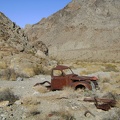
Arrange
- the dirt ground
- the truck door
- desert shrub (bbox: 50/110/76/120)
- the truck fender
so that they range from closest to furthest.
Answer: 1. desert shrub (bbox: 50/110/76/120)
2. the dirt ground
3. the truck fender
4. the truck door

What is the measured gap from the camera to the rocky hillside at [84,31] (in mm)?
102062

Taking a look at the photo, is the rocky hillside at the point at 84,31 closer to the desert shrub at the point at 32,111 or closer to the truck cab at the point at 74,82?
the truck cab at the point at 74,82

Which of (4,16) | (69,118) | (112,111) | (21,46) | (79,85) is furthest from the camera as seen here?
(4,16)

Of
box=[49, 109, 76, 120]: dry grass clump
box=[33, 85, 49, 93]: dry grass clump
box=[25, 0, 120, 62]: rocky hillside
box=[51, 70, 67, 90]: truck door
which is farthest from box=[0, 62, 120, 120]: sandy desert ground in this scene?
box=[25, 0, 120, 62]: rocky hillside

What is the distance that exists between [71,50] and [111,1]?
27.1 metres

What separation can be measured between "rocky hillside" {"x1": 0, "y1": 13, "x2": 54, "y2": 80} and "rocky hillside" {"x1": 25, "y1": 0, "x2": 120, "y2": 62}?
58.9 m

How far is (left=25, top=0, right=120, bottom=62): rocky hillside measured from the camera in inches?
4018

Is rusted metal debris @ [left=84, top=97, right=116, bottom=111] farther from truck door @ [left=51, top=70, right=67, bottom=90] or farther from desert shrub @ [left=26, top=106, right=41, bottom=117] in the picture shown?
truck door @ [left=51, top=70, right=67, bottom=90]

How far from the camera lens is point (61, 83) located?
17.2 m

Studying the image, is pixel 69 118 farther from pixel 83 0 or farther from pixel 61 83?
pixel 83 0

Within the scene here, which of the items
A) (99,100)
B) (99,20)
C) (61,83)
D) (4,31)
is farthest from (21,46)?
(99,20)

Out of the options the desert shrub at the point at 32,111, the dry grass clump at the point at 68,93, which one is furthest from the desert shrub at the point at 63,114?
the dry grass clump at the point at 68,93

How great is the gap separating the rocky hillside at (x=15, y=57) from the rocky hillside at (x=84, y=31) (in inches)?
2317

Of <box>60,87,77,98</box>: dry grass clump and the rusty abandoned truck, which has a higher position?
the rusty abandoned truck
